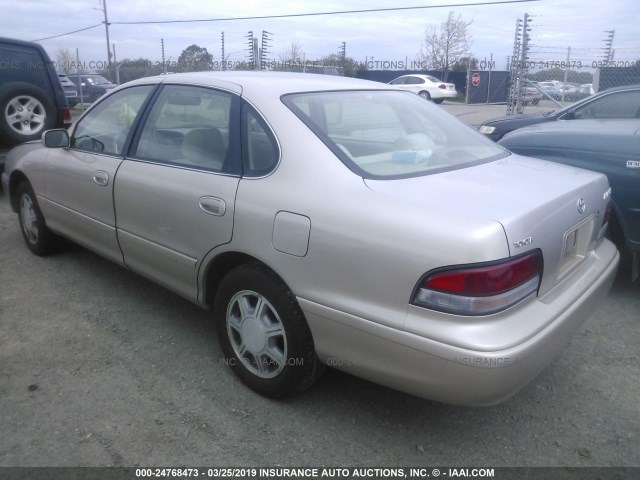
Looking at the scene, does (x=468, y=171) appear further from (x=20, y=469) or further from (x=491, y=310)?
(x=20, y=469)

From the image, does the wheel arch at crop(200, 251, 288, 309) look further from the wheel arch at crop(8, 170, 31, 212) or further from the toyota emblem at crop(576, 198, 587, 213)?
the wheel arch at crop(8, 170, 31, 212)

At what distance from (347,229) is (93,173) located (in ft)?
7.29

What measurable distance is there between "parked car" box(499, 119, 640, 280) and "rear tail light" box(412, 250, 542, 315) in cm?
213

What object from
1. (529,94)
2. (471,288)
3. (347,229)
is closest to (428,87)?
(529,94)

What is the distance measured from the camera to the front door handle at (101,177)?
3561 millimetres

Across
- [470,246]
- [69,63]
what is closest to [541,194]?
[470,246]

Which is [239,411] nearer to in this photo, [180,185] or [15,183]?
[180,185]

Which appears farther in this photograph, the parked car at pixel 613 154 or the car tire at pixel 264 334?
the parked car at pixel 613 154

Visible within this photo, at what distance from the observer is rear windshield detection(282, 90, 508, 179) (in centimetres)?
262

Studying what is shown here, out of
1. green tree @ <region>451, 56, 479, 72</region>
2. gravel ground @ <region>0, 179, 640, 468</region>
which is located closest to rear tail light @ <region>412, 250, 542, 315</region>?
gravel ground @ <region>0, 179, 640, 468</region>

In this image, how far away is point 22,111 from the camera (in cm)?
689

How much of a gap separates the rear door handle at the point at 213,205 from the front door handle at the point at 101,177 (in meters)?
1.05

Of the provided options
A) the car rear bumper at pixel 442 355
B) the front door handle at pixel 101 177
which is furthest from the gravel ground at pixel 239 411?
the front door handle at pixel 101 177

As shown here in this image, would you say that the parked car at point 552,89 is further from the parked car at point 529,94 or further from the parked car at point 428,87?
the parked car at point 428,87
